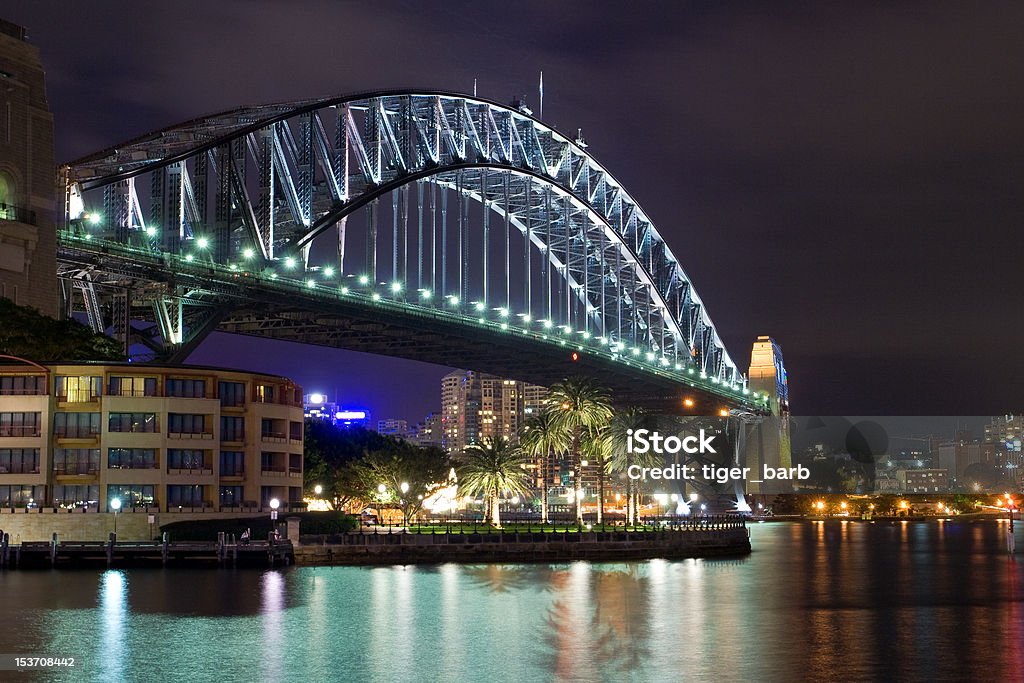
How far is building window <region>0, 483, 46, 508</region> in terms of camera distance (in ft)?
277

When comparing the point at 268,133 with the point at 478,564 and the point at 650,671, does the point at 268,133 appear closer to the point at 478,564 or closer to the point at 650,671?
the point at 478,564

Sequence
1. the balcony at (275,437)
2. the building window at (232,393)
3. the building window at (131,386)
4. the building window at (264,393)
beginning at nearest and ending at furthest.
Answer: the building window at (131,386), the building window at (232,393), the building window at (264,393), the balcony at (275,437)

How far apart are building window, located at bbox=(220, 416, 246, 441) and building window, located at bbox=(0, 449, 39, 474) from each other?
11.5 metres

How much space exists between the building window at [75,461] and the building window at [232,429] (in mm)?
8220

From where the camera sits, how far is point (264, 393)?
310 ft

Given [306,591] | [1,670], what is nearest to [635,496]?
[306,591]

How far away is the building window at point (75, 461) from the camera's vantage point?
282ft

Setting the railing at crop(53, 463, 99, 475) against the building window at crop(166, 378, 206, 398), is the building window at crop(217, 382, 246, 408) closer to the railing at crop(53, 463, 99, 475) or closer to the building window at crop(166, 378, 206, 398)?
the building window at crop(166, 378, 206, 398)

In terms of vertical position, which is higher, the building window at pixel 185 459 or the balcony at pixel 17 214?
the balcony at pixel 17 214

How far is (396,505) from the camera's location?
433 ft

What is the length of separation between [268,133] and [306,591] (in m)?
51.9

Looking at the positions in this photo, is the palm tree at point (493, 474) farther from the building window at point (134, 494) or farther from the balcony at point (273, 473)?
the building window at point (134, 494)

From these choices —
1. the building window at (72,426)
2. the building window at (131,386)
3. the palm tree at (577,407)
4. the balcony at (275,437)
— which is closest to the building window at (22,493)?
the building window at (72,426)

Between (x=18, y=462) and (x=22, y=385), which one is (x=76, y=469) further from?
(x=22, y=385)
